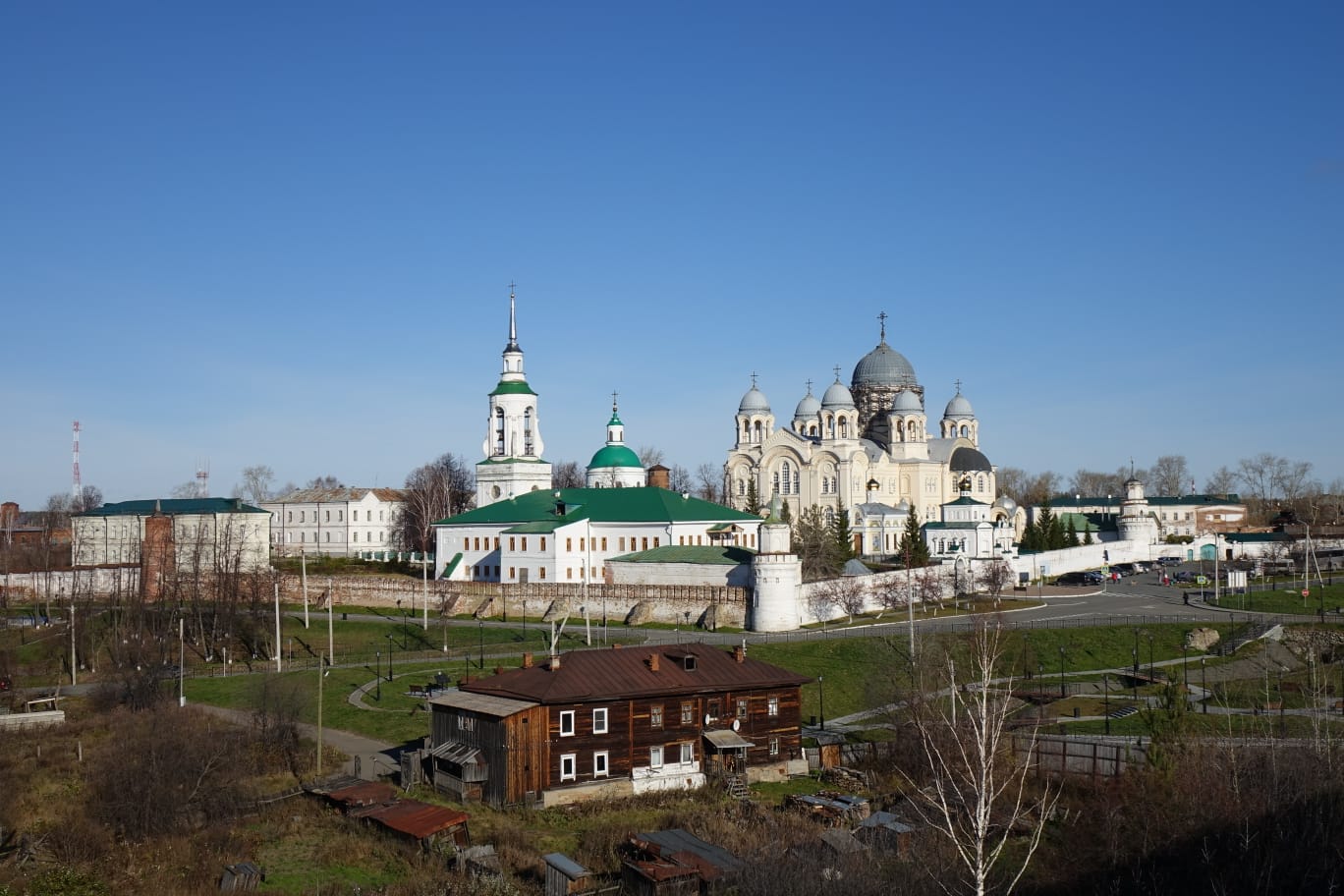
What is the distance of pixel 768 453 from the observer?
305ft

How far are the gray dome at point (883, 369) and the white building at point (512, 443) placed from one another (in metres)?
29.5

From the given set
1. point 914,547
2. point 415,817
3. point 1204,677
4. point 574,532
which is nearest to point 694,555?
point 574,532

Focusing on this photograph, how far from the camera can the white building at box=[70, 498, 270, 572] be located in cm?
8131

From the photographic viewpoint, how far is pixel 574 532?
7044 cm

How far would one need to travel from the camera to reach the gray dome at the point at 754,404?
98.6 metres

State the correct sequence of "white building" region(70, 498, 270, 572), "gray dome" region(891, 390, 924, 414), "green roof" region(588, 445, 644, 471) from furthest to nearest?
1. "gray dome" region(891, 390, 924, 414)
2. "green roof" region(588, 445, 644, 471)
3. "white building" region(70, 498, 270, 572)

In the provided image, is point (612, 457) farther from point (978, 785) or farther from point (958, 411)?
point (978, 785)

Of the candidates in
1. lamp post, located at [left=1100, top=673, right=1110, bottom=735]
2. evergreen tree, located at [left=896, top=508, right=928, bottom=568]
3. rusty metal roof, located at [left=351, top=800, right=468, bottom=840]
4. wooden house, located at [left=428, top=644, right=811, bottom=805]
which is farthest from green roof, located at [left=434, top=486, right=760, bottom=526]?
rusty metal roof, located at [left=351, top=800, right=468, bottom=840]

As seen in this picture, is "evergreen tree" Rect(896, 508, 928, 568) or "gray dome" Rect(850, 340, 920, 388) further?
"gray dome" Rect(850, 340, 920, 388)

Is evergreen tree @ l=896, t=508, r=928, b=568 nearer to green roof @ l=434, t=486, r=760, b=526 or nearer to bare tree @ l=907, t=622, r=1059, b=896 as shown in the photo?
green roof @ l=434, t=486, r=760, b=526

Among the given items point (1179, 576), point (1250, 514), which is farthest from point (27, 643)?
point (1250, 514)

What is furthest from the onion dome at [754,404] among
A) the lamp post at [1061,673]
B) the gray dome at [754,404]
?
the lamp post at [1061,673]

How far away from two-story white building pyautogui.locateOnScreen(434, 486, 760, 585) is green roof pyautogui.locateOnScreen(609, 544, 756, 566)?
104 inches

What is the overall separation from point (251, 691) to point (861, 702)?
20748mm
